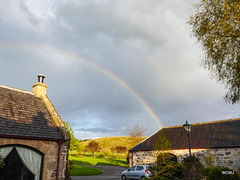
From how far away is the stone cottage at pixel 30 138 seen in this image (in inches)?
413

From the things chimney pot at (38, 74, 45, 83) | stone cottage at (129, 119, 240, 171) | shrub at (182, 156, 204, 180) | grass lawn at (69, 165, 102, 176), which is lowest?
grass lawn at (69, 165, 102, 176)

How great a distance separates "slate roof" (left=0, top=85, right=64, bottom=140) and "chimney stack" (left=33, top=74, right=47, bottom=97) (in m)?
0.60

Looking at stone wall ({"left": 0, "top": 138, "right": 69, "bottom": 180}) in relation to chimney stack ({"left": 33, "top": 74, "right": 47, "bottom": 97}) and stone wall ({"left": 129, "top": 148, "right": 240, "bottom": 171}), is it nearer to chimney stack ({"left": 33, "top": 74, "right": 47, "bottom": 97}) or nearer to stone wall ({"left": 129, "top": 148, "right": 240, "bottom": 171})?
chimney stack ({"left": 33, "top": 74, "right": 47, "bottom": 97})

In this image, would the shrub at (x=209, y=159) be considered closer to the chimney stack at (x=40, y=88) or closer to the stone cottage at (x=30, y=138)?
the stone cottage at (x=30, y=138)

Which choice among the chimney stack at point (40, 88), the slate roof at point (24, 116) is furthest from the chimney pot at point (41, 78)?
the slate roof at point (24, 116)

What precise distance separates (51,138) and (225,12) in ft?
36.7

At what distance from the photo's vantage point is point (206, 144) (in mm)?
21031

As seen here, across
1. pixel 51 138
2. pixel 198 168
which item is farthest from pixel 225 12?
pixel 51 138

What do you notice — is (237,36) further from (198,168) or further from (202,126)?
(202,126)

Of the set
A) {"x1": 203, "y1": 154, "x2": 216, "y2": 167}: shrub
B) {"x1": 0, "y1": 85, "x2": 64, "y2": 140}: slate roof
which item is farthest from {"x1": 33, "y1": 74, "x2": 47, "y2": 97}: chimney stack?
{"x1": 203, "y1": 154, "x2": 216, "y2": 167}: shrub

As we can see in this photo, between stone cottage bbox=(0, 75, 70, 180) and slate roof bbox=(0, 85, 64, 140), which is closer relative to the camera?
stone cottage bbox=(0, 75, 70, 180)

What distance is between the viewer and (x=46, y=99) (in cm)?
1519

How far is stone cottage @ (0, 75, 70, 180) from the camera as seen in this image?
1048 cm

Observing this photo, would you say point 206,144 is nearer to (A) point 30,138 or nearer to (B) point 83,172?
(B) point 83,172
